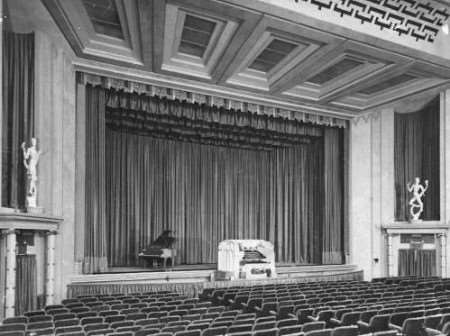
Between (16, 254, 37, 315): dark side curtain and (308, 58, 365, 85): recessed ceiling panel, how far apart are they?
32.3 ft

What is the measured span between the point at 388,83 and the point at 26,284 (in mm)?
12527

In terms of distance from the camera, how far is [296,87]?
15336mm

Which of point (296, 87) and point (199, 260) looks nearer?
point (296, 87)

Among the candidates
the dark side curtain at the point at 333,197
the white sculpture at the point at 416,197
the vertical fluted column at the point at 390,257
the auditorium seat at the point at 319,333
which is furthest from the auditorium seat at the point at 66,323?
the white sculpture at the point at 416,197

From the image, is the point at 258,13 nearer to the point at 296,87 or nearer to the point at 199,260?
the point at 296,87

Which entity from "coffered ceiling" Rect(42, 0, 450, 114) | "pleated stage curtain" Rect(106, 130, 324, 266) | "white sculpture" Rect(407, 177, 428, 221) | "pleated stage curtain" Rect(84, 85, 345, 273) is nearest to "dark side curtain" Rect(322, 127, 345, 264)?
"pleated stage curtain" Rect(84, 85, 345, 273)

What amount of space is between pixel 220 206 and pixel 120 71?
7.73m

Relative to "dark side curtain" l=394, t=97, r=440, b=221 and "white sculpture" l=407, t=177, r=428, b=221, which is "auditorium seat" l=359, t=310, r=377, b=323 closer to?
"white sculpture" l=407, t=177, r=428, b=221

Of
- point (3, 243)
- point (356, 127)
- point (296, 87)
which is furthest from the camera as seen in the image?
point (356, 127)

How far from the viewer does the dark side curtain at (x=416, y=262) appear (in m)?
15.6

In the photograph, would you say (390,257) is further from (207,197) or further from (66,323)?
(66,323)

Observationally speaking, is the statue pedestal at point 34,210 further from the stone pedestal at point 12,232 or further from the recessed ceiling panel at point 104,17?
the recessed ceiling panel at point 104,17

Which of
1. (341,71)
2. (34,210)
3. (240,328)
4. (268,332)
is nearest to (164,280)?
(34,210)

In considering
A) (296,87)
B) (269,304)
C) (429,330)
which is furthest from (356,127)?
(429,330)
